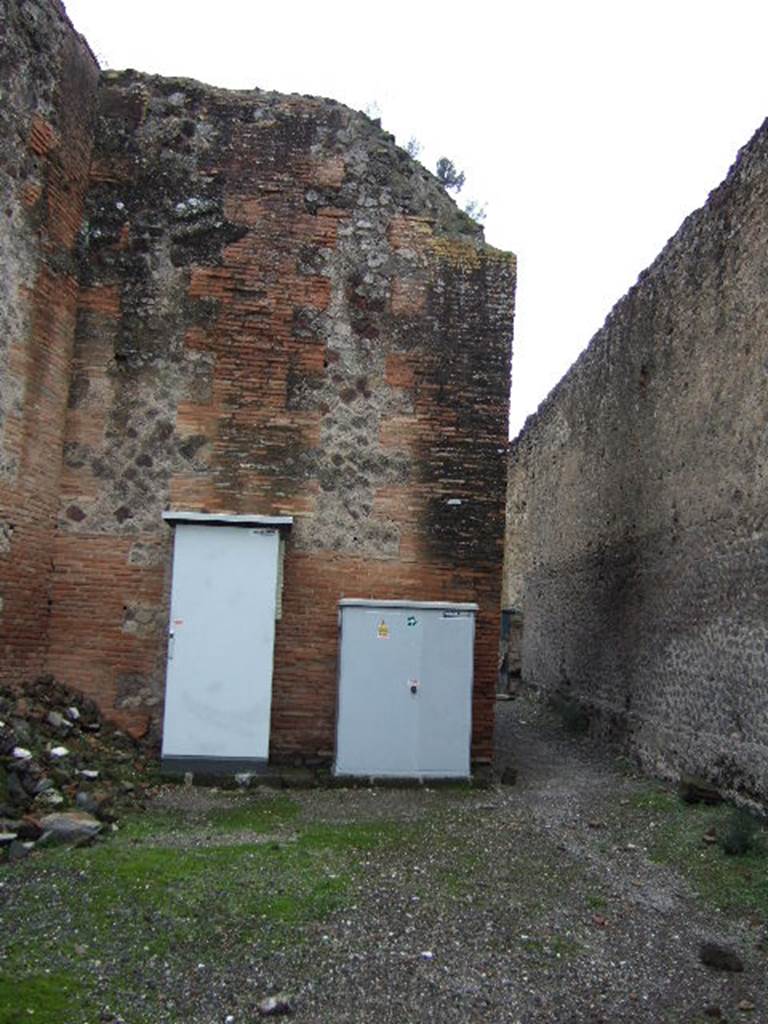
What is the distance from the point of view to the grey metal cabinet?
8266 mm

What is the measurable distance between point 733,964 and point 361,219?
7.50 m

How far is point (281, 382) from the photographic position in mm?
9273

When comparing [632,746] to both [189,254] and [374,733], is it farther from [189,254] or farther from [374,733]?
[189,254]

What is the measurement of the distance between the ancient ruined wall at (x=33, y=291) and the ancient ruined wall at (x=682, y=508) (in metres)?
6.20

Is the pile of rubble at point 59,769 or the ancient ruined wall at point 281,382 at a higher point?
the ancient ruined wall at point 281,382

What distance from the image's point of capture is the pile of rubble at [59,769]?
232 inches

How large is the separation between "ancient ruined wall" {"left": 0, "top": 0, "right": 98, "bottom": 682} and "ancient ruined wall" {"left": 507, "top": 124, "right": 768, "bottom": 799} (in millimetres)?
6202

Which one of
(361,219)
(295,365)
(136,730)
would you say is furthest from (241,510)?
(361,219)

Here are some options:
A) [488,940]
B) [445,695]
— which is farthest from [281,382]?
[488,940]

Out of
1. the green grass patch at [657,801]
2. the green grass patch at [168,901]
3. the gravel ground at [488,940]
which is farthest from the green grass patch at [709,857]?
the green grass patch at [168,901]

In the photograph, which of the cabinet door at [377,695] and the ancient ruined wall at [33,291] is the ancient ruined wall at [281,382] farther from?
the cabinet door at [377,695]

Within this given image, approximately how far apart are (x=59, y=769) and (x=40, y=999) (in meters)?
3.48

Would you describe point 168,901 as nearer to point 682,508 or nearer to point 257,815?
point 257,815

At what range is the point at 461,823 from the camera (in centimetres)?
696
